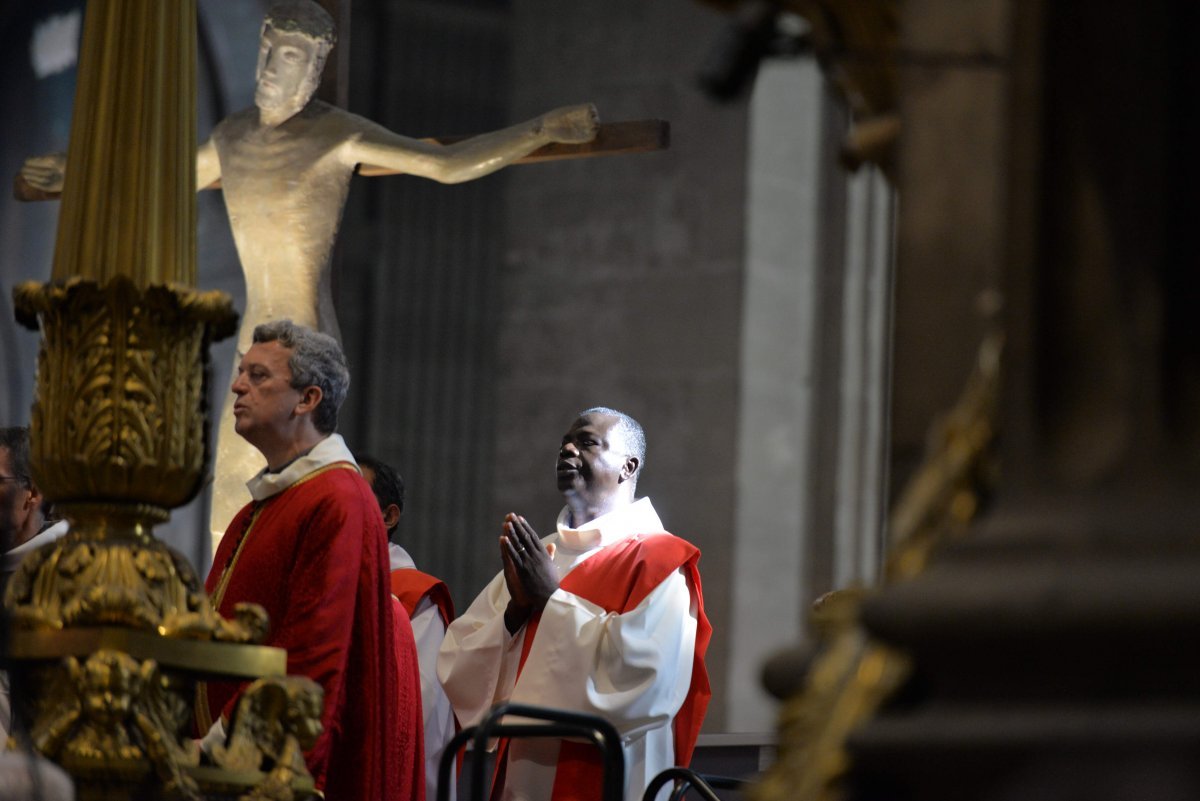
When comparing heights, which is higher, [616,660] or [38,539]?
[38,539]

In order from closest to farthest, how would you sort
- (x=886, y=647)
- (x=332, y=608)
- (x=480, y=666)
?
1. (x=886, y=647)
2. (x=332, y=608)
3. (x=480, y=666)

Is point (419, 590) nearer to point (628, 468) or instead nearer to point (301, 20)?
point (628, 468)

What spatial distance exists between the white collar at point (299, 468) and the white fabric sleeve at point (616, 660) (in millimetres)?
1471

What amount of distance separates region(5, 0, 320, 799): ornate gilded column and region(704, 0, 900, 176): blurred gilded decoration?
74.4 inches

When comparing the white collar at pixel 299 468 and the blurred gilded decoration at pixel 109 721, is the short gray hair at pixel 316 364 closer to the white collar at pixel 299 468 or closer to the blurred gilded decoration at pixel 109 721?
the white collar at pixel 299 468

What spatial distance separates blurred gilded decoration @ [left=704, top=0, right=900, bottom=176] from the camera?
216 cm

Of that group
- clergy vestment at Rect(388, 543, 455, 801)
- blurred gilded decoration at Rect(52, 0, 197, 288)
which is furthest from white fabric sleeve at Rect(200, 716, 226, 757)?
clergy vestment at Rect(388, 543, 455, 801)

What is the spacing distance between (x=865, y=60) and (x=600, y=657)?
14.9ft

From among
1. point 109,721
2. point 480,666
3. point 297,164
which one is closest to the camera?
point 109,721

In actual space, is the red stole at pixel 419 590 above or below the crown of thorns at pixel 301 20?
below

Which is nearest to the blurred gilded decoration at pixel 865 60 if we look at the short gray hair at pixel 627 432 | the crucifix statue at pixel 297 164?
the short gray hair at pixel 627 432

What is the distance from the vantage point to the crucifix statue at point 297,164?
24.6 ft

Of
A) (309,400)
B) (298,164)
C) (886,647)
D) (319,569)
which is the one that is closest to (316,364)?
(309,400)

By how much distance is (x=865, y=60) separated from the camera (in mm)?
2135
